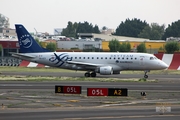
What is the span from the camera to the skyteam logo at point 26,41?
6391 cm

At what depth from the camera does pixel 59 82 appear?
51031 mm

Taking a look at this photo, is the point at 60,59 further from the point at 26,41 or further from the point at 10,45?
the point at 10,45

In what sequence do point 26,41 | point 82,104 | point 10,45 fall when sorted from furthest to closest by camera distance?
1. point 10,45
2. point 26,41
3. point 82,104

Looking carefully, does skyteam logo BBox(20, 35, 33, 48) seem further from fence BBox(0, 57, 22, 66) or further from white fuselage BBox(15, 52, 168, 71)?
fence BBox(0, 57, 22, 66)

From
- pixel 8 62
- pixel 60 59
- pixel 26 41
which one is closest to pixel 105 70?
pixel 60 59

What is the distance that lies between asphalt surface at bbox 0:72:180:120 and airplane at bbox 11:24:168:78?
13.2m

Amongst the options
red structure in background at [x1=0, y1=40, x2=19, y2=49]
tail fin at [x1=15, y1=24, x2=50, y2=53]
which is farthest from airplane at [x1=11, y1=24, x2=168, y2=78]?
red structure in background at [x1=0, y1=40, x2=19, y2=49]

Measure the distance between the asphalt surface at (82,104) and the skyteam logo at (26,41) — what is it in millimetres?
17047

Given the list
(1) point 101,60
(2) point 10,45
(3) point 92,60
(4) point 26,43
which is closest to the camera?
(1) point 101,60

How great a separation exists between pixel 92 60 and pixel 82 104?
2949cm

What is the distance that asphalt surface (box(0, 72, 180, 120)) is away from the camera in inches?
1074

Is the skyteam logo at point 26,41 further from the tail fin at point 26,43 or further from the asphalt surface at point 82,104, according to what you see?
the asphalt surface at point 82,104

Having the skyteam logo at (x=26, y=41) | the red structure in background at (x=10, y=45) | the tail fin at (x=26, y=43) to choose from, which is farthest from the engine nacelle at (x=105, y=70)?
the red structure in background at (x=10, y=45)

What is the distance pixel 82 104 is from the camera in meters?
33.4
